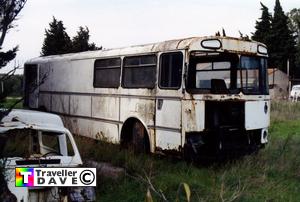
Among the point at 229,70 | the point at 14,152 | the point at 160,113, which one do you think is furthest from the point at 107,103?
the point at 14,152

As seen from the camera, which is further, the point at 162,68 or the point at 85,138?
the point at 85,138

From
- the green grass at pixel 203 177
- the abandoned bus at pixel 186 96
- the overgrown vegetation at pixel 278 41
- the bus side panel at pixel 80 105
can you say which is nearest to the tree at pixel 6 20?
the green grass at pixel 203 177

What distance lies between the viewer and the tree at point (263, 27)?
6258 centimetres

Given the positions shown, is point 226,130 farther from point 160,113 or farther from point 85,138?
point 85,138

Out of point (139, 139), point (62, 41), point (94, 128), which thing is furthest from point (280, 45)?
point (139, 139)

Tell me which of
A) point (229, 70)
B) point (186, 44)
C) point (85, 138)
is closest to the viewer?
point (186, 44)

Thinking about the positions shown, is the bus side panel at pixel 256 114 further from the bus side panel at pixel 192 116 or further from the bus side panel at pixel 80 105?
the bus side panel at pixel 80 105

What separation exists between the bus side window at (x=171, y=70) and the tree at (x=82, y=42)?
26045 mm

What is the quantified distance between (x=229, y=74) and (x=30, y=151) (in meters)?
5.83

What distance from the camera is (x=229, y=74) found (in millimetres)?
10617

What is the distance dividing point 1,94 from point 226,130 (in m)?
6.57

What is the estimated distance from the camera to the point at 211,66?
10742mm

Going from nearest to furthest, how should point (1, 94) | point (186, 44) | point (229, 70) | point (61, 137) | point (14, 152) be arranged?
point (1, 94) → point (14, 152) → point (61, 137) → point (186, 44) → point (229, 70)

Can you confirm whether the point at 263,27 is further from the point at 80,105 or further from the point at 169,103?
the point at 169,103
